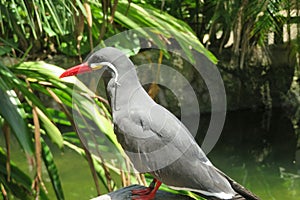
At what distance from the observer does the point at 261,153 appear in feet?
14.6

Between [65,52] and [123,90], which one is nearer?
[123,90]

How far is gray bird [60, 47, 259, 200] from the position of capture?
141cm

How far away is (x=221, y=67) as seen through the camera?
16.4 feet

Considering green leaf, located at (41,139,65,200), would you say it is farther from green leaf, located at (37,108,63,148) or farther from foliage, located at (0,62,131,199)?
green leaf, located at (37,108,63,148)

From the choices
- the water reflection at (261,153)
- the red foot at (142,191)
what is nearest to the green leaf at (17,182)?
the red foot at (142,191)

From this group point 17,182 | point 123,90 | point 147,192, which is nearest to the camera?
point 123,90

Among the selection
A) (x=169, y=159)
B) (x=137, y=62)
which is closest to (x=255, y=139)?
(x=137, y=62)

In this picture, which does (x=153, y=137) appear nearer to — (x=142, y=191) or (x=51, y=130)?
(x=142, y=191)

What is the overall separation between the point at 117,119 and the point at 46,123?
2.96ft

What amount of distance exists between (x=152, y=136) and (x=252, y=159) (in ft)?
9.82

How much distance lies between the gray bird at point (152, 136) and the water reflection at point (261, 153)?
229cm

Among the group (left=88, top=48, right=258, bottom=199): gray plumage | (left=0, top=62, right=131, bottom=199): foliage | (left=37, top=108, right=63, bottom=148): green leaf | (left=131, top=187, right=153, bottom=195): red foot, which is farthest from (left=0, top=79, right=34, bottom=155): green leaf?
(left=88, top=48, right=258, bottom=199): gray plumage

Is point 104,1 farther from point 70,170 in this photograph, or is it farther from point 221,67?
point 221,67

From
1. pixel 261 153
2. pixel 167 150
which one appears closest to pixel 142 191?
pixel 167 150
